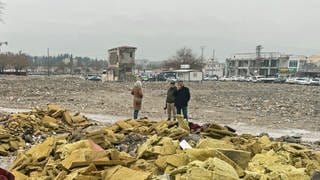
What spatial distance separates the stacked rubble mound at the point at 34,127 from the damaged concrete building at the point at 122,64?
55.8 m

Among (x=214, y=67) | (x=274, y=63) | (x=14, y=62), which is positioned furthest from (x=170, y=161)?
(x=214, y=67)

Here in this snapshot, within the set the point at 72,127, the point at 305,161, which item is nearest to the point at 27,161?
the point at 305,161

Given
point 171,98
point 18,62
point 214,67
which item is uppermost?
point 171,98

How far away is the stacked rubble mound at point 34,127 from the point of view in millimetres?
11559

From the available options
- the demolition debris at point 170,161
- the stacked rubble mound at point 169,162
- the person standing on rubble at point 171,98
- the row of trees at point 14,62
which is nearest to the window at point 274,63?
the row of trees at point 14,62

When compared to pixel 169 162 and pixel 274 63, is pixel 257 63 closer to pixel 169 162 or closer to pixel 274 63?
pixel 274 63

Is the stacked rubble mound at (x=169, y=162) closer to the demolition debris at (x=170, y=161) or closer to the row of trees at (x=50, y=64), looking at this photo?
the demolition debris at (x=170, y=161)

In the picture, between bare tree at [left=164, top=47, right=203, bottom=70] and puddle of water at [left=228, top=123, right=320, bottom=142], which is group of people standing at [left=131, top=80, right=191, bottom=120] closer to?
puddle of water at [left=228, top=123, right=320, bottom=142]

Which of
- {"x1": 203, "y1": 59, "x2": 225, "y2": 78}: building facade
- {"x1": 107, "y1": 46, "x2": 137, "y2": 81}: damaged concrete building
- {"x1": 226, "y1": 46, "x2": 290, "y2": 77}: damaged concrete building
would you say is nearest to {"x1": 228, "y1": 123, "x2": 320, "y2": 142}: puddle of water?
{"x1": 107, "y1": 46, "x2": 137, "y2": 81}: damaged concrete building

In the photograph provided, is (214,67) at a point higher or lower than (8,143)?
lower

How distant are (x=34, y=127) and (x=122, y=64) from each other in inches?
2416

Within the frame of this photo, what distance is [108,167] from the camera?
6.79 meters

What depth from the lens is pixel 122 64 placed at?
75.0 meters

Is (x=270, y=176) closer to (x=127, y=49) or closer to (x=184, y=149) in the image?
(x=184, y=149)
